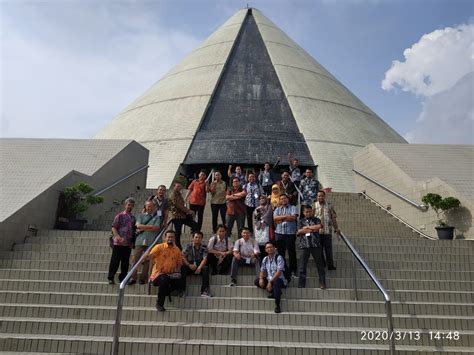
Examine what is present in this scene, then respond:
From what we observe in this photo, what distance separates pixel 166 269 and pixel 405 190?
5.78m

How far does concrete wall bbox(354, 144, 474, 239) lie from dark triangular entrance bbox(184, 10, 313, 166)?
110 inches

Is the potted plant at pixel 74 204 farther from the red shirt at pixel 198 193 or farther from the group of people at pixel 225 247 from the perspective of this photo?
the group of people at pixel 225 247

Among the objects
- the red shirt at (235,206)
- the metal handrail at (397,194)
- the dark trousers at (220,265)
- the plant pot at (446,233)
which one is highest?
the metal handrail at (397,194)

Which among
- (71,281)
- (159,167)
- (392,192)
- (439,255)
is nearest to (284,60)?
(159,167)

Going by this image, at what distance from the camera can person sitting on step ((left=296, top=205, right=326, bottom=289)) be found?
15.6 feet

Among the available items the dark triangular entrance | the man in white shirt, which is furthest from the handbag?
the dark triangular entrance

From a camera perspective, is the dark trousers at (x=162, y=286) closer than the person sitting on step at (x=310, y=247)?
Yes

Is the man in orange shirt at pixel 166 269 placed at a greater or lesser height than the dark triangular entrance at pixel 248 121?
lesser

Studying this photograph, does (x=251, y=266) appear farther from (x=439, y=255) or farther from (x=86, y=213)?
(x=86, y=213)

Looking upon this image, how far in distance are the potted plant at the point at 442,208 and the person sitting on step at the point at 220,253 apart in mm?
3953

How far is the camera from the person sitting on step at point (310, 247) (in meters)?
4.75

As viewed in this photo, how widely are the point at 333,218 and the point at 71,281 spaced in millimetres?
3529

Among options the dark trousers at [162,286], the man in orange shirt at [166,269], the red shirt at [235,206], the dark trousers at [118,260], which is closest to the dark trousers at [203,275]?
the man in orange shirt at [166,269]

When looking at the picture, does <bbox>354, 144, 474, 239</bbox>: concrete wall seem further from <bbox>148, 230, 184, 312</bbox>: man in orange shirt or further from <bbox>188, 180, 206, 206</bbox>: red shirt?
<bbox>148, 230, 184, 312</bbox>: man in orange shirt
